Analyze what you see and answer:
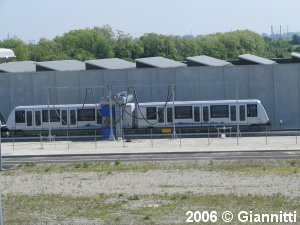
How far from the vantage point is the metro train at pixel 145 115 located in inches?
2579

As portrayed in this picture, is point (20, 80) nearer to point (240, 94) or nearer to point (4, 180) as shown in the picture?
point (240, 94)

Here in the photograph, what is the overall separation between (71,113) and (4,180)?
2357 cm

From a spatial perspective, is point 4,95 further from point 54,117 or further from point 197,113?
→ point 197,113

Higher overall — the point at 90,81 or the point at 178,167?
the point at 90,81

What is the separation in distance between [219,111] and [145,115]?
19.3ft

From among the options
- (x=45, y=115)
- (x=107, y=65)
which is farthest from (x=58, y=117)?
(x=107, y=65)

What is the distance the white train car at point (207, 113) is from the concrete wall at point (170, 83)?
5306mm

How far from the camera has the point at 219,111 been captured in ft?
215

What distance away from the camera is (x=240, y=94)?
71.6m

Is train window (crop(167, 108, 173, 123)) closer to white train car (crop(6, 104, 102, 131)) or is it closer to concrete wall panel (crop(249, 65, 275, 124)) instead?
white train car (crop(6, 104, 102, 131))

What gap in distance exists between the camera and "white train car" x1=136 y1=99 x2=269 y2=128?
65.4m

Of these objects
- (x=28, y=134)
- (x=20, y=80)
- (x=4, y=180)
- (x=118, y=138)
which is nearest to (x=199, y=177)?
(x=4, y=180)

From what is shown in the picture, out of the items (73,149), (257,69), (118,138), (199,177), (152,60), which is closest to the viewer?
(199,177)

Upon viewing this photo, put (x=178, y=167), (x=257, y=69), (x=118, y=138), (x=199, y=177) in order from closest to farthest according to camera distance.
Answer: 1. (x=199, y=177)
2. (x=178, y=167)
3. (x=118, y=138)
4. (x=257, y=69)
